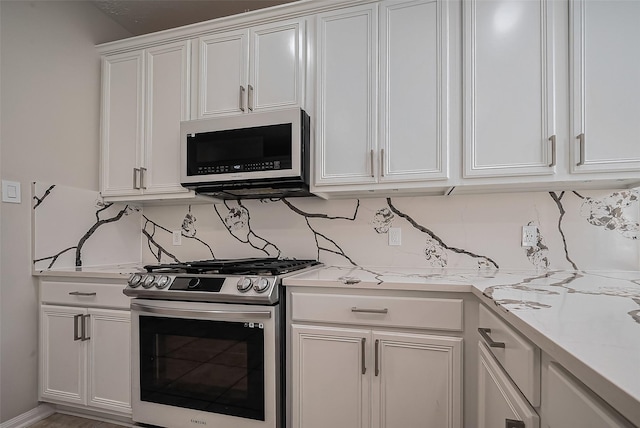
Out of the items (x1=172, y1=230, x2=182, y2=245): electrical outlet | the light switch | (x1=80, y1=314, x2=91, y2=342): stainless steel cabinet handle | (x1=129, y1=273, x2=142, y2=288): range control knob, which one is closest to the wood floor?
(x1=80, y1=314, x2=91, y2=342): stainless steel cabinet handle

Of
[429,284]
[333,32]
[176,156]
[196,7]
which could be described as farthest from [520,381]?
[196,7]

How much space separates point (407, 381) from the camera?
1471 mm

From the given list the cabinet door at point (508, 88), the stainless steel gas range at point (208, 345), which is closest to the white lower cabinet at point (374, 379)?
the stainless steel gas range at point (208, 345)

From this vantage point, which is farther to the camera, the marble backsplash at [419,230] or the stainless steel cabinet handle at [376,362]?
the marble backsplash at [419,230]

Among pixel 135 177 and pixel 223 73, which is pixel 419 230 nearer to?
pixel 223 73

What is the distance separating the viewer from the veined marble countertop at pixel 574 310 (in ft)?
1.73

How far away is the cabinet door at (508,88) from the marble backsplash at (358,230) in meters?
0.39

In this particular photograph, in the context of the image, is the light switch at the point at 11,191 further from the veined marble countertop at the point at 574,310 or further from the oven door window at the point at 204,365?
the veined marble countertop at the point at 574,310

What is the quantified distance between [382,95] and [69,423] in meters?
2.59

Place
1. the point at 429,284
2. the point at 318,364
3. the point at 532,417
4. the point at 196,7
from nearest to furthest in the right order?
1. the point at 532,417
2. the point at 429,284
3. the point at 318,364
4. the point at 196,7

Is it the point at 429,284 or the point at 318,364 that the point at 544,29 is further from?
the point at 318,364

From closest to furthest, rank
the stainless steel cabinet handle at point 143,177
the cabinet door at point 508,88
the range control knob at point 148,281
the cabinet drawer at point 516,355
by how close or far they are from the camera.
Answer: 1. the cabinet drawer at point 516,355
2. the cabinet door at point 508,88
3. the range control knob at point 148,281
4. the stainless steel cabinet handle at point 143,177

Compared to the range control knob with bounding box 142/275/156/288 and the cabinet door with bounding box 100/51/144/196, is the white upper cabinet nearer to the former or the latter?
the cabinet door with bounding box 100/51/144/196

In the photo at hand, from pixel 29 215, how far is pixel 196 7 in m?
1.76
